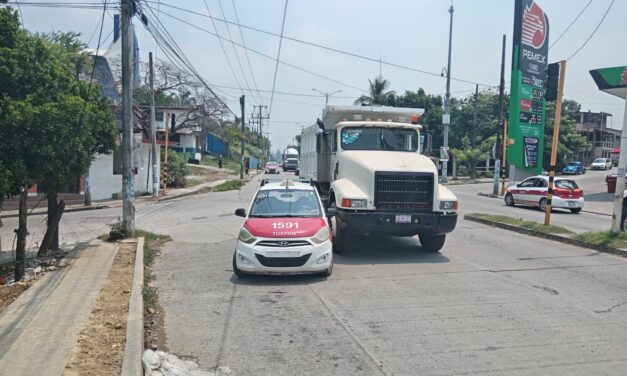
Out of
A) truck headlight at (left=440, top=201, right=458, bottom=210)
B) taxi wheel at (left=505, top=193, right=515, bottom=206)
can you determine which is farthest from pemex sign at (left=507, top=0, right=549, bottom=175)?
truck headlight at (left=440, top=201, right=458, bottom=210)

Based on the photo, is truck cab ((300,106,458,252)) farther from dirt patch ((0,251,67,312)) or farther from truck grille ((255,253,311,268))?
dirt patch ((0,251,67,312))

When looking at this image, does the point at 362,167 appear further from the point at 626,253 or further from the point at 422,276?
the point at 626,253

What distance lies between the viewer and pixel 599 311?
7133 mm

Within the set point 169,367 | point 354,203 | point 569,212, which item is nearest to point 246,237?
point 354,203

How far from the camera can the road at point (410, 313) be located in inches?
213

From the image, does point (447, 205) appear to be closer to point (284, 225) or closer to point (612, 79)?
point (284, 225)

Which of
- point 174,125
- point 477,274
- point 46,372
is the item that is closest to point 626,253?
point 477,274

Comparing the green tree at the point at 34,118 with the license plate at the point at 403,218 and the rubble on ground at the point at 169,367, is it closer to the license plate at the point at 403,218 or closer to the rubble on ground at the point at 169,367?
the rubble on ground at the point at 169,367

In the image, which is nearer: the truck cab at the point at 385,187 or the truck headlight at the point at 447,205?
the truck cab at the point at 385,187

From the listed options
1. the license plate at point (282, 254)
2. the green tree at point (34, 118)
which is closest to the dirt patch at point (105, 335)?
the license plate at point (282, 254)

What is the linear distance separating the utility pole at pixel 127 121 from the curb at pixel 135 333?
4.89 metres

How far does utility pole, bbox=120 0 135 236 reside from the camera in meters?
13.2

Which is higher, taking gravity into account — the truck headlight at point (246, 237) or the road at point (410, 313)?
the truck headlight at point (246, 237)

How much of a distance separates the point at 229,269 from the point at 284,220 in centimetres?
165
